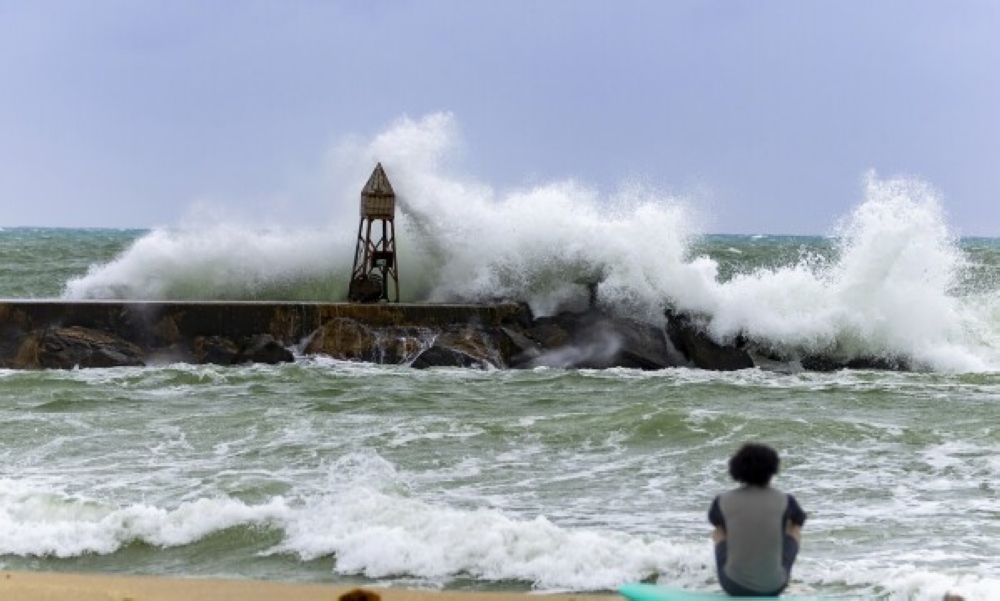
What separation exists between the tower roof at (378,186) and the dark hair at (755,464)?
1204cm

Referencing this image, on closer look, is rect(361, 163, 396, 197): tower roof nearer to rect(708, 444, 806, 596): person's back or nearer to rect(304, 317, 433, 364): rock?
rect(304, 317, 433, 364): rock

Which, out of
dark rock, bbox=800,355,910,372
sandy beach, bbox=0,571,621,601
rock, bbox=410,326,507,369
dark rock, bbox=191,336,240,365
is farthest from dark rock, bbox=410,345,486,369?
sandy beach, bbox=0,571,621,601

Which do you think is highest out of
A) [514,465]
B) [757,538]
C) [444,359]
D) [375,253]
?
[375,253]

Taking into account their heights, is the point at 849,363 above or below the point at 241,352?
below

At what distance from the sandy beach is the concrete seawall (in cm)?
881

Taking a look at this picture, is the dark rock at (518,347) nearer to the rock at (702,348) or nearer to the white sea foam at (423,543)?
the rock at (702,348)

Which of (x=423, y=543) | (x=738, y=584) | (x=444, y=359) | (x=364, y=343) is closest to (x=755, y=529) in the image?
(x=738, y=584)

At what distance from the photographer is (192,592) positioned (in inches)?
264

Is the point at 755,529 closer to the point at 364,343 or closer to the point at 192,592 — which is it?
the point at 192,592

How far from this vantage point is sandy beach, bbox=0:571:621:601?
21.5 feet

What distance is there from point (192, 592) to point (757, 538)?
A: 2.92 metres

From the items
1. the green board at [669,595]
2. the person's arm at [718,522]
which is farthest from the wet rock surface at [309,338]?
the person's arm at [718,522]

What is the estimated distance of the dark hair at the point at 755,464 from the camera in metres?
4.83

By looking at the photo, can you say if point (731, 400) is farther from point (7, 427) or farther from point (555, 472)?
point (7, 427)
